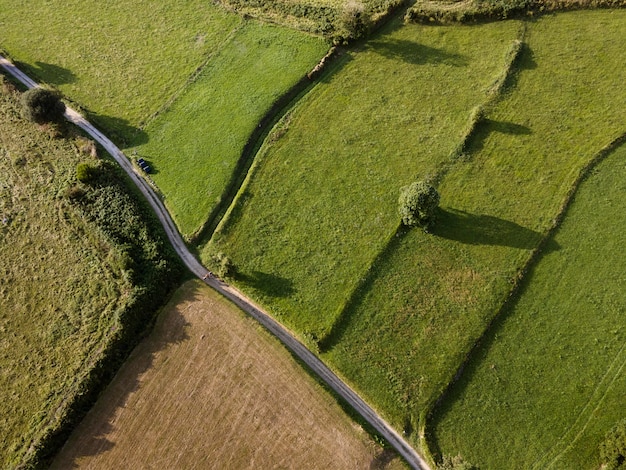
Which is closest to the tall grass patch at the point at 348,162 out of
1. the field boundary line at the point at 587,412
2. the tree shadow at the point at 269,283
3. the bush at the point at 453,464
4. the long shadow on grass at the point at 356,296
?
the tree shadow at the point at 269,283

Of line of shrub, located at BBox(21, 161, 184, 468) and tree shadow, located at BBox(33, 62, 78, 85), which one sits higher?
tree shadow, located at BBox(33, 62, 78, 85)

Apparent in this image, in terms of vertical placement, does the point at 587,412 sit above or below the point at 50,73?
above

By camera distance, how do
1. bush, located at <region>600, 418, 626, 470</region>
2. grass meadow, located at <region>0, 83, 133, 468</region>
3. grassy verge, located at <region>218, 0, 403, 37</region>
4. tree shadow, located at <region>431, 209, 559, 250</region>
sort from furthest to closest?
grassy verge, located at <region>218, 0, 403, 37</region>, tree shadow, located at <region>431, 209, 559, 250</region>, grass meadow, located at <region>0, 83, 133, 468</region>, bush, located at <region>600, 418, 626, 470</region>

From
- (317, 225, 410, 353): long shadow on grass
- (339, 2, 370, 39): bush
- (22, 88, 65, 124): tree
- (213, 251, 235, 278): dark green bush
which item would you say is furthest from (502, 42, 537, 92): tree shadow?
(22, 88, 65, 124): tree

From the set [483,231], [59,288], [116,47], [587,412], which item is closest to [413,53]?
[483,231]

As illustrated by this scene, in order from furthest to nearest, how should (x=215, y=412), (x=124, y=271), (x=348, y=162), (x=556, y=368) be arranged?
(x=348, y=162) < (x=124, y=271) < (x=556, y=368) < (x=215, y=412)

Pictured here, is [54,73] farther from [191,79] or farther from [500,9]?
[500,9]

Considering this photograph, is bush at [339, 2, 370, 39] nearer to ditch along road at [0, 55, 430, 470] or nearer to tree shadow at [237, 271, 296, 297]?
ditch along road at [0, 55, 430, 470]
